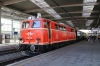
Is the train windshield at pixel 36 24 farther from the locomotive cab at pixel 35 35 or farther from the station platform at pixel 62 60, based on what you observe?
the station platform at pixel 62 60

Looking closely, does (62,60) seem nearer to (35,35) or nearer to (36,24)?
(35,35)

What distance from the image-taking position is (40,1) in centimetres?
2581

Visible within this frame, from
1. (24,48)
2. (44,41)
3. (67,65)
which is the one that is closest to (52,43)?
(44,41)

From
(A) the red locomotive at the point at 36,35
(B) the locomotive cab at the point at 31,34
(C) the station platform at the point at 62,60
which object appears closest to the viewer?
(C) the station platform at the point at 62,60

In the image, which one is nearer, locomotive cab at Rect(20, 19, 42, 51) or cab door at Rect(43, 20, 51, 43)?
locomotive cab at Rect(20, 19, 42, 51)

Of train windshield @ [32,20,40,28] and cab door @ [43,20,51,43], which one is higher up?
train windshield @ [32,20,40,28]

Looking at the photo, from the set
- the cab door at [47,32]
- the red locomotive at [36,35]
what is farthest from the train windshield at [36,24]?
the cab door at [47,32]

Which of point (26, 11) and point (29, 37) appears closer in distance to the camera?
point (29, 37)

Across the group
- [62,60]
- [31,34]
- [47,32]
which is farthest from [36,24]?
[62,60]

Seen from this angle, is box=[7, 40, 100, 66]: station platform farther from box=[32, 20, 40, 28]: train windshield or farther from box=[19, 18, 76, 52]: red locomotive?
box=[32, 20, 40, 28]: train windshield

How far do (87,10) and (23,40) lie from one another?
76.5ft

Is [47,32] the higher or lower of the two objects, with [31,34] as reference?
higher

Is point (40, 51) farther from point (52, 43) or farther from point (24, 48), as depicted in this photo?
point (52, 43)

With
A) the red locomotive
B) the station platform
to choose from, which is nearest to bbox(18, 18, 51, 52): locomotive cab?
the red locomotive
